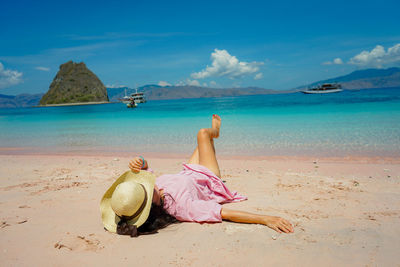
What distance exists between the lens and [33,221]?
3.69m

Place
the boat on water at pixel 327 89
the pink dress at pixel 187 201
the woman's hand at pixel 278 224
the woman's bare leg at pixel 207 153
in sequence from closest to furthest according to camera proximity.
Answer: the woman's hand at pixel 278 224 → the pink dress at pixel 187 201 → the woman's bare leg at pixel 207 153 → the boat on water at pixel 327 89

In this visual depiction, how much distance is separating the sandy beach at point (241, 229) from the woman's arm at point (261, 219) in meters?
0.07

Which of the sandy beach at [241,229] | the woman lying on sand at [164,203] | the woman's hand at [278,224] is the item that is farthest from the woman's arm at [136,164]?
the woman's hand at [278,224]

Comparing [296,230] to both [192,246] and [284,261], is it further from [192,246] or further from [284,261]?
[192,246]

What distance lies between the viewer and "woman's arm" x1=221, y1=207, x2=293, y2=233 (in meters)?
3.12

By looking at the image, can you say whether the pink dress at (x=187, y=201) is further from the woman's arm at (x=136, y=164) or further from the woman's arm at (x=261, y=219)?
the woman's arm at (x=136, y=164)

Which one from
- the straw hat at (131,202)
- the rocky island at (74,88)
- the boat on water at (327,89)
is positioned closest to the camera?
A: the straw hat at (131,202)

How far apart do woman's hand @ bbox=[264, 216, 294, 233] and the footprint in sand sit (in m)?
1.92

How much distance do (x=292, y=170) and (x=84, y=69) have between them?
165690 mm

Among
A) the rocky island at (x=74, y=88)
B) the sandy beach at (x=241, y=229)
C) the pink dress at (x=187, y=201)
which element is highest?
the rocky island at (x=74, y=88)

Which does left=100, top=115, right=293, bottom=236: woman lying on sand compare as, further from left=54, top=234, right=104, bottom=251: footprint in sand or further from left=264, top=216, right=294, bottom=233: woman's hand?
left=54, top=234, right=104, bottom=251: footprint in sand

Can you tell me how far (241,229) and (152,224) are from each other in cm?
110

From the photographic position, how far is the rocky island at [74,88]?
138625 mm

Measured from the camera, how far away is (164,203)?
3531mm
